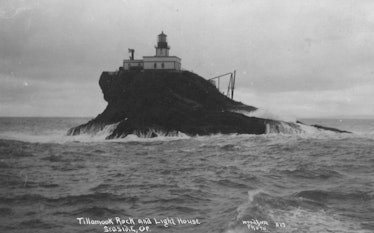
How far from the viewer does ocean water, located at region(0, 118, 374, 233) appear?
10.2 m

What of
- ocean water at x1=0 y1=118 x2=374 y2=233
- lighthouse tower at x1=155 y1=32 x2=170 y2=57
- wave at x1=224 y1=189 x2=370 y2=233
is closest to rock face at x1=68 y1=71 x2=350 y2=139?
lighthouse tower at x1=155 y1=32 x2=170 y2=57

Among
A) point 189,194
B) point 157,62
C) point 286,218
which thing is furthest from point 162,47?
point 286,218

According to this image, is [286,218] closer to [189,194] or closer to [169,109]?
[189,194]

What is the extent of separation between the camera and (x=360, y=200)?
12656 mm

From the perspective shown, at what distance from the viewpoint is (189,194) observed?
13617 mm

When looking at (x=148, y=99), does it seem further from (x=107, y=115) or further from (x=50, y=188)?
(x=50, y=188)

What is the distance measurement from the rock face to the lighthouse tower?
20.2 ft

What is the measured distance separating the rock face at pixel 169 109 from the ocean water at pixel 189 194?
60.1 feet

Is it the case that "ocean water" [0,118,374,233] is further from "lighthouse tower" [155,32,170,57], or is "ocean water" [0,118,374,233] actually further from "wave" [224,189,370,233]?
"lighthouse tower" [155,32,170,57]

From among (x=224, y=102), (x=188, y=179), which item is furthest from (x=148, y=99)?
(x=188, y=179)

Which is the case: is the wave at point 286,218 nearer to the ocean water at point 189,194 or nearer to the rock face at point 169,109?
the ocean water at point 189,194

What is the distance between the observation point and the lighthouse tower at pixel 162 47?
183 feet

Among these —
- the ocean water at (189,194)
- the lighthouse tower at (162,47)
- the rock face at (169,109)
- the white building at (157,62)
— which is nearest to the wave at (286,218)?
the ocean water at (189,194)

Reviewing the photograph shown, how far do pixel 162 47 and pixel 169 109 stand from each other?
1560 centimetres
